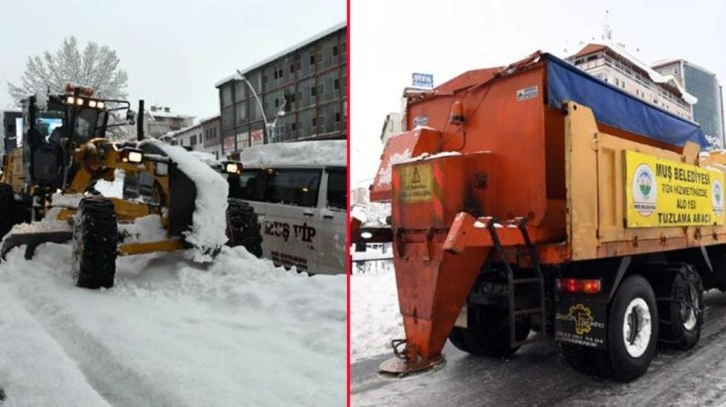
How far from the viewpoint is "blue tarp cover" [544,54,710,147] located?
121 inches

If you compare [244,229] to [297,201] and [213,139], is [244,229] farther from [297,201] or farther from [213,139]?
[213,139]

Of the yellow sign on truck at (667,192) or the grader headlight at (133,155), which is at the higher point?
the grader headlight at (133,155)

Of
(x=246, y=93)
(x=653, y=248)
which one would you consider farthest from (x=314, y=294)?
(x=653, y=248)

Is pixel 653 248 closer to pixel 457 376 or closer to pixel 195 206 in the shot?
pixel 457 376

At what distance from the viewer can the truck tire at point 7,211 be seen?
4.88 m

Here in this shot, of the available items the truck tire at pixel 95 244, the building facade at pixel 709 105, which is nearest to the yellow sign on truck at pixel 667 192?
the building facade at pixel 709 105

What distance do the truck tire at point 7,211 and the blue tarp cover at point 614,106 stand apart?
4.27 m

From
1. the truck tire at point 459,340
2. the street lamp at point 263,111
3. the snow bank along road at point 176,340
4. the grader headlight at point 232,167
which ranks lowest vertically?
the truck tire at point 459,340

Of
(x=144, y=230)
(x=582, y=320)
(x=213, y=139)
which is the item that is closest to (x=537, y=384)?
(x=582, y=320)

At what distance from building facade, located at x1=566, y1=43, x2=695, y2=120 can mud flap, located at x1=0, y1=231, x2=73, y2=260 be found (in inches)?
143

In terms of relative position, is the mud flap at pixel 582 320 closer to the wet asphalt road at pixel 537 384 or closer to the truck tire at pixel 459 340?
the wet asphalt road at pixel 537 384

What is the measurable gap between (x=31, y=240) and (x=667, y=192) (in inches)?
170

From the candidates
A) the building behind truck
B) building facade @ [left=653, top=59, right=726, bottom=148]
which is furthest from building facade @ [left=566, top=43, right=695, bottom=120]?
the building behind truck

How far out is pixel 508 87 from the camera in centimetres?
330
